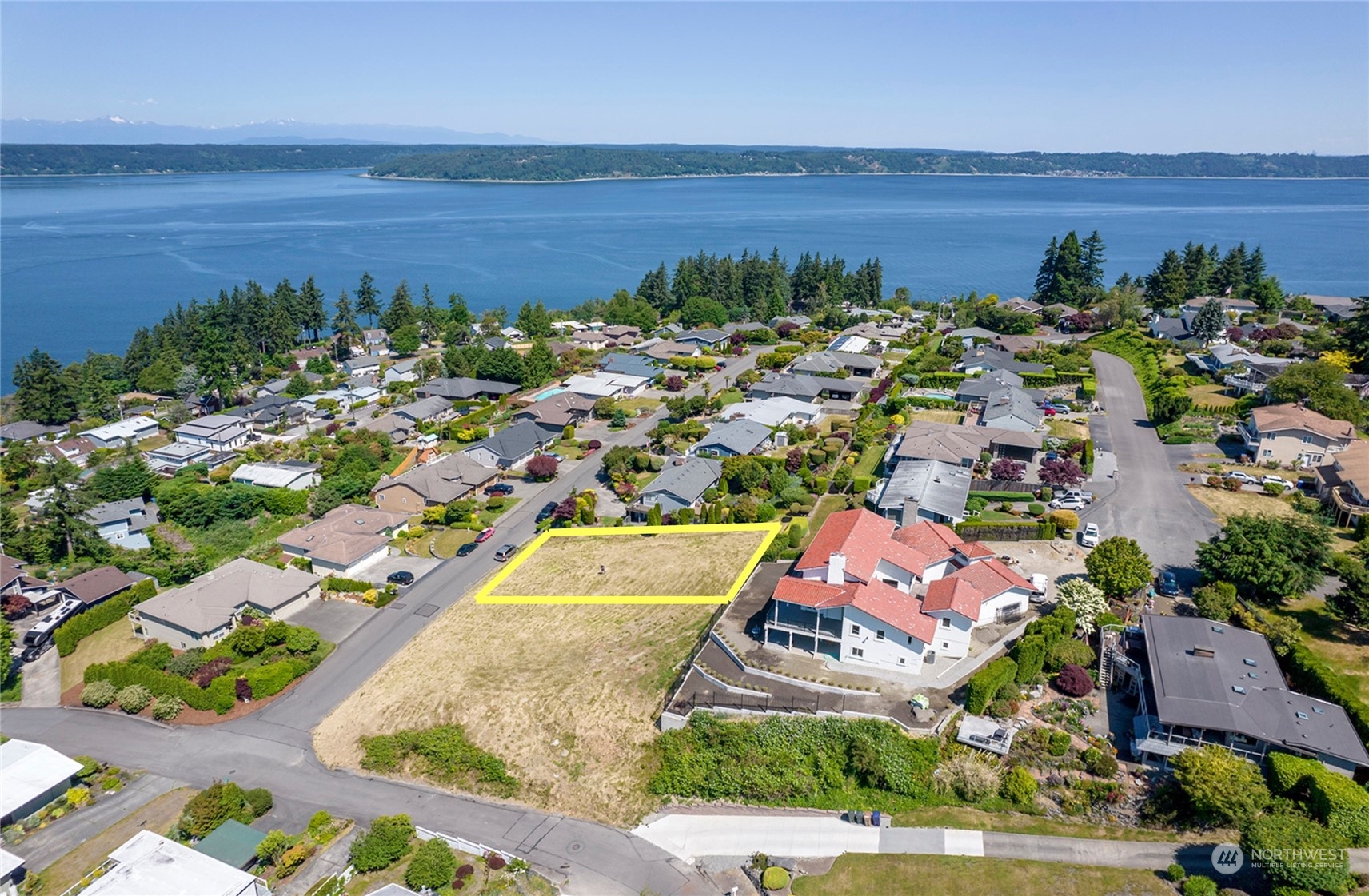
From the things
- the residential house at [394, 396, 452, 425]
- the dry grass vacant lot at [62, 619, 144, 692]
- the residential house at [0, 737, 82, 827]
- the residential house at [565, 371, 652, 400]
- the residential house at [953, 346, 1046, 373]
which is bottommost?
the dry grass vacant lot at [62, 619, 144, 692]

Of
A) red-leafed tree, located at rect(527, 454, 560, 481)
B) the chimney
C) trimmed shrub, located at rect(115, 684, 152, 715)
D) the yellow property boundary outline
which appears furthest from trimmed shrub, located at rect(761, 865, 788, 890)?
red-leafed tree, located at rect(527, 454, 560, 481)

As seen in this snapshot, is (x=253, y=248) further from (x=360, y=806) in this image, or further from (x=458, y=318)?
(x=360, y=806)

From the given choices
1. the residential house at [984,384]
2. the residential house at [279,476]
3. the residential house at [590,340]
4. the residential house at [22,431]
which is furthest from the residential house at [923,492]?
the residential house at [22,431]

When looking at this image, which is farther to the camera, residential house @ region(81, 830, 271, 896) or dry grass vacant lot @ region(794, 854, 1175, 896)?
residential house @ region(81, 830, 271, 896)

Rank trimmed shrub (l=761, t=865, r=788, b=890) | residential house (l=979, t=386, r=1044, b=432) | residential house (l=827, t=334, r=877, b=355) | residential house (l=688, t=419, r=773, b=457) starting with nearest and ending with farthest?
trimmed shrub (l=761, t=865, r=788, b=890) → residential house (l=688, t=419, r=773, b=457) → residential house (l=979, t=386, r=1044, b=432) → residential house (l=827, t=334, r=877, b=355)

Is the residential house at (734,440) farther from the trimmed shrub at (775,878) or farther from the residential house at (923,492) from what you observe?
the trimmed shrub at (775,878)

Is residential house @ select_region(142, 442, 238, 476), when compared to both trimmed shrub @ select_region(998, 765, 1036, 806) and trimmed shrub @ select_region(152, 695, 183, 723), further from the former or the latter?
trimmed shrub @ select_region(998, 765, 1036, 806)

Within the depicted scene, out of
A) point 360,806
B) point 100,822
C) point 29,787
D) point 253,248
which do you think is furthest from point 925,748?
point 253,248
